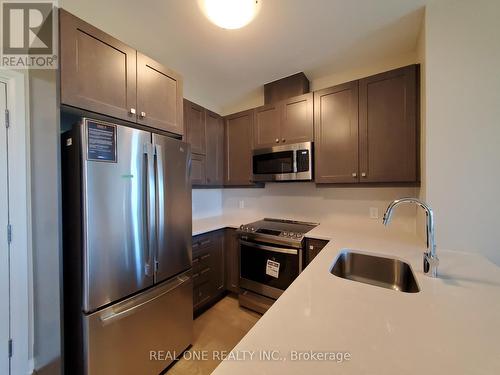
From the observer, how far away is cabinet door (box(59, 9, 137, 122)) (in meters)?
1.13

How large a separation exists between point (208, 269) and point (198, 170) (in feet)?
3.86

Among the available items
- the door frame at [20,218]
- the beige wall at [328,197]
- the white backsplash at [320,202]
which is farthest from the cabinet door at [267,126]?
the door frame at [20,218]

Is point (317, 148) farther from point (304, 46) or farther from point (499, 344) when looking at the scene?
point (499, 344)

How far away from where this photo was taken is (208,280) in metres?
2.25

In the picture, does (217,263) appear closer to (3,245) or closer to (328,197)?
(328,197)

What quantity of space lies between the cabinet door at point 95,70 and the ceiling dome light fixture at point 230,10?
0.65m

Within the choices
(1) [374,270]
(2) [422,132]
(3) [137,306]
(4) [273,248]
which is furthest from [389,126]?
(3) [137,306]

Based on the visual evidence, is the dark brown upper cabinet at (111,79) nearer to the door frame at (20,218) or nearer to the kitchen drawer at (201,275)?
the door frame at (20,218)

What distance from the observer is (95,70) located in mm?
1252

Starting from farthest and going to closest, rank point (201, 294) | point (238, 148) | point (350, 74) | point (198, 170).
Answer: point (238, 148) → point (198, 170) → point (350, 74) → point (201, 294)

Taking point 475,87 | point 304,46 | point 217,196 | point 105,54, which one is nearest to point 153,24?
point 105,54

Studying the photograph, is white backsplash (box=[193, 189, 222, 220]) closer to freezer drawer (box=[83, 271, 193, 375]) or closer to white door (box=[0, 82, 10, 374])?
freezer drawer (box=[83, 271, 193, 375])

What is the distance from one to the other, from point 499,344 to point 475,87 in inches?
60.6

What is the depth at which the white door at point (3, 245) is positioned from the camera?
1.31 meters
